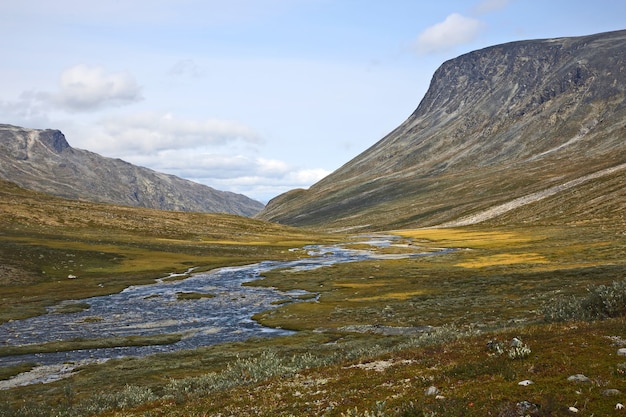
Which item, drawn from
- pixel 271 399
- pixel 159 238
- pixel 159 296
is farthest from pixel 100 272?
pixel 271 399

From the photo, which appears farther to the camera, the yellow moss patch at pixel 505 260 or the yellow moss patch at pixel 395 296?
the yellow moss patch at pixel 505 260

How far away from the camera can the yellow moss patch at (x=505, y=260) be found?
84.8 metres

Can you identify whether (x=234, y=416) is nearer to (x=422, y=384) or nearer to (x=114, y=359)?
(x=422, y=384)

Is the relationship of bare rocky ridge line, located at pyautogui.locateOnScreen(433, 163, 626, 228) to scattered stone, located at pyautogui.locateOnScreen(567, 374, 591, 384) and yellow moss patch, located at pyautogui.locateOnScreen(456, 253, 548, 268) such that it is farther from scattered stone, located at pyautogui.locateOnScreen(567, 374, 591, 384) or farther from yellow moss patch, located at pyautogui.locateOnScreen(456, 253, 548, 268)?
scattered stone, located at pyautogui.locateOnScreen(567, 374, 591, 384)

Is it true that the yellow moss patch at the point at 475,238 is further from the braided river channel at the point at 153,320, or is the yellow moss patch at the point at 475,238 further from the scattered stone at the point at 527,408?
the scattered stone at the point at 527,408

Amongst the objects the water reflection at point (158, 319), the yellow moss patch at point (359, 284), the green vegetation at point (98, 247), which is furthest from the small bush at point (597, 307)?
the green vegetation at point (98, 247)

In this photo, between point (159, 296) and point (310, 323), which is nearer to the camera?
point (310, 323)

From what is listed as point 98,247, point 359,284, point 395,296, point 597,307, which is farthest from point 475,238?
point 597,307

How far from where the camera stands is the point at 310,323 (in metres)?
52.4

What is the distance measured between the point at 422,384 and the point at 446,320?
30.8 m

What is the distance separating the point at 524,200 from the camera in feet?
627

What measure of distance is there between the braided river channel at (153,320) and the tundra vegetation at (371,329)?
7.42ft

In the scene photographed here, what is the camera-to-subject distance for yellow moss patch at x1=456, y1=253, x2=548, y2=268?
84.8 metres

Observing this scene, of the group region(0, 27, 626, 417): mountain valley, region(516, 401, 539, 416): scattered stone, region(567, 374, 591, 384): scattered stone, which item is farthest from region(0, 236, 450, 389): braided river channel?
region(567, 374, 591, 384): scattered stone
